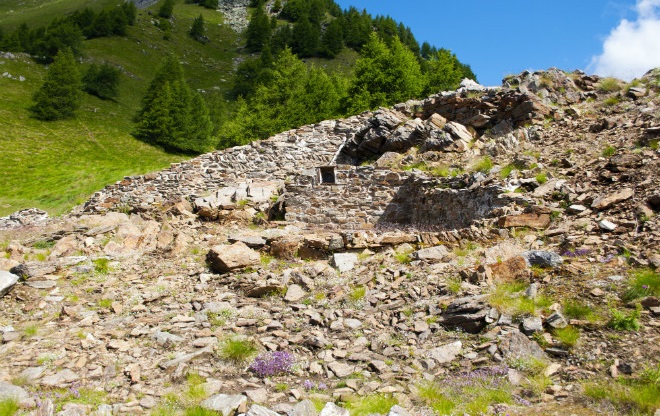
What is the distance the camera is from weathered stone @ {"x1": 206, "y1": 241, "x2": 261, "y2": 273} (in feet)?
37.2

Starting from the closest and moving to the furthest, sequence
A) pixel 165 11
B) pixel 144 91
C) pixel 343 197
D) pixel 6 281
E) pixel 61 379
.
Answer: pixel 61 379 → pixel 6 281 → pixel 343 197 → pixel 144 91 → pixel 165 11

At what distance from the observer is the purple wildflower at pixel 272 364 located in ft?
22.2

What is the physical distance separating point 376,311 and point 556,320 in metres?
3.17

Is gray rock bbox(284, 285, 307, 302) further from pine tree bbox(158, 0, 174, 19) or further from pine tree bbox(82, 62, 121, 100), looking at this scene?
pine tree bbox(158, 0, 174, 19)

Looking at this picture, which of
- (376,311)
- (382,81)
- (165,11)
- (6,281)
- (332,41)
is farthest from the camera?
(165,11)

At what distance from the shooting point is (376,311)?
8430mm

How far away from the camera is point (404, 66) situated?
107 ft

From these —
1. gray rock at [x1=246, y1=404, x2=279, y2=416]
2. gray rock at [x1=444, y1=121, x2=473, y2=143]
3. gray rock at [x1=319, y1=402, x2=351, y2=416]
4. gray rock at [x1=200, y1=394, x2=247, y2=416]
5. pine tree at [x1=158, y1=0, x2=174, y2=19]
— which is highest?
pine tree at [x1=158, y1=0, x2=174, y2=19]

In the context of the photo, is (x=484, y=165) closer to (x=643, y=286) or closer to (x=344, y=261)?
(x=344, y=261)

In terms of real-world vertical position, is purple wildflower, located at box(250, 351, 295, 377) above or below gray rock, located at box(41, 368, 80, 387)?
above

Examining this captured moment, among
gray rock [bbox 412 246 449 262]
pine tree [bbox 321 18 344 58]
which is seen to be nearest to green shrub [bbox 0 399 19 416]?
gray rock [bbox 412 246 449 262]

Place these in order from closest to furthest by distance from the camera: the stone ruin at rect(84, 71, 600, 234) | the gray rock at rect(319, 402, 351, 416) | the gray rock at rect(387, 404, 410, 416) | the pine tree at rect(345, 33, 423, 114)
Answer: the gray rock at rect(387, 404, 410, 416) < the gray rock at rect(319, 402, 351, 416) < the stone ruin at rect(84, 71, 600, 234) < the pine tree at rect(345, 33, 423, 114)

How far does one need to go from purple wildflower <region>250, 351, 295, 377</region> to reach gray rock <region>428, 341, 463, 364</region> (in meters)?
2.29

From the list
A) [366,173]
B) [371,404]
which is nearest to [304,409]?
[371,404]
